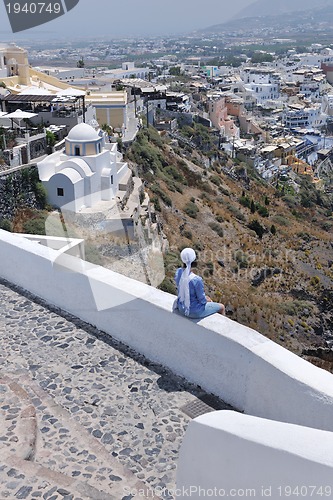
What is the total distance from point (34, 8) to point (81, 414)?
10.6 ft

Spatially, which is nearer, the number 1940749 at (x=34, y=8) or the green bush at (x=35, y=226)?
the number 1940749 at (x=34, y=8)

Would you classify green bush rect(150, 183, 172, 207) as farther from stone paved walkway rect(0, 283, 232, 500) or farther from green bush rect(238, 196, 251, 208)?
stone paved walkway rect(0, 283, 232, 500)

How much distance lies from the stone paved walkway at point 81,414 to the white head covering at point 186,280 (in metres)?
0.60

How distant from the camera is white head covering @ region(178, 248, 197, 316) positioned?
367 centimetres

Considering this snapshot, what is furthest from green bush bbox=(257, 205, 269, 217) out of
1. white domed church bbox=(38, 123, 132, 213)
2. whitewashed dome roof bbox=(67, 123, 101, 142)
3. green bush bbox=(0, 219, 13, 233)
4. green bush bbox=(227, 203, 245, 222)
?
green bush bbox=(0, 219, 13, 233)

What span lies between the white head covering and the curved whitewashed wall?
0.14 metres

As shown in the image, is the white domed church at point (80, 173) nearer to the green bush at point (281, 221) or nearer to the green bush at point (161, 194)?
the green bush at point (161, 194)

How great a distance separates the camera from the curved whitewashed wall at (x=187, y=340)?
325 cm

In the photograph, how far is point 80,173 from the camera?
658 inches

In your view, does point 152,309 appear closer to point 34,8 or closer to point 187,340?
point 187,340

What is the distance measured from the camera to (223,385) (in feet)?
12.4

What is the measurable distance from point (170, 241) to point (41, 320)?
14.4m

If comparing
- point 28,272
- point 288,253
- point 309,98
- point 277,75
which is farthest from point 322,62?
point 28,272

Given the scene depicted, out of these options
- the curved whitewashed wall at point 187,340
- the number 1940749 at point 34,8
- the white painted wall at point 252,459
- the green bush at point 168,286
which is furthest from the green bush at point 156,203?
the white painted wall at point 252,459
